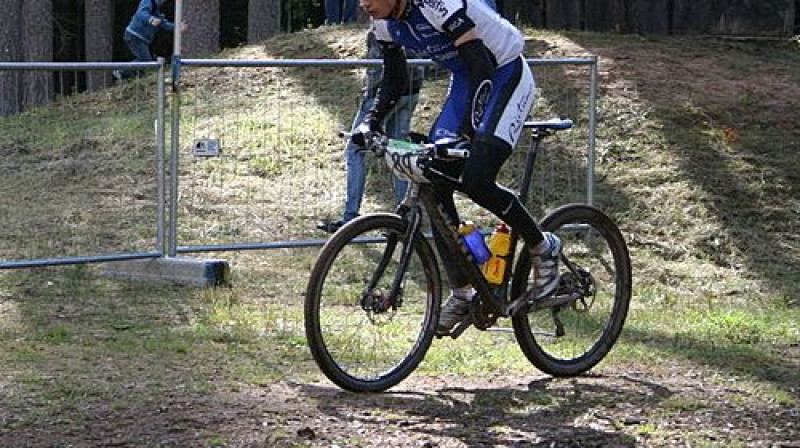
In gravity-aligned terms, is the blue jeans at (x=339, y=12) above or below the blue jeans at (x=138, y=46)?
above

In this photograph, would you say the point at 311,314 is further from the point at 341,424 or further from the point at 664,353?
the point at 664,353

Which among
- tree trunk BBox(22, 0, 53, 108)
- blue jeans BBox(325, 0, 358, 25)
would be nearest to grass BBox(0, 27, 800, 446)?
blue jeans BBox(325, 0, 358, 25)

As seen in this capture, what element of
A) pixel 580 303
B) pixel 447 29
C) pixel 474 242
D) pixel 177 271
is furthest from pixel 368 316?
pixel 177 271

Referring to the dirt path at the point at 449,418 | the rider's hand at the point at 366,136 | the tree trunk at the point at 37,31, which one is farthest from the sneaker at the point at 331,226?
the tree trunk at the point at 37,31

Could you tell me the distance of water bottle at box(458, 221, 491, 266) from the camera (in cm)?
→ 686

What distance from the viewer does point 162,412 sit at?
628cm

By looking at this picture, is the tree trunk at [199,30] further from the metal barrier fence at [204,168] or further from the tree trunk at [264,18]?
the metal barrier fence at [204,168]

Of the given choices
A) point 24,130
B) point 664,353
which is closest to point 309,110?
point 24,130

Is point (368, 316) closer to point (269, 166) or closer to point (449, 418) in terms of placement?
point (449, 418)

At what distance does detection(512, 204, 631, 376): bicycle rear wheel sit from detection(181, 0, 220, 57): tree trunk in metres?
14.1

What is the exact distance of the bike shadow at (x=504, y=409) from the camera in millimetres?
6043

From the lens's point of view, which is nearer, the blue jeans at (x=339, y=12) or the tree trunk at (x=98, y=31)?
the blue jeans at (x=339, y=12)

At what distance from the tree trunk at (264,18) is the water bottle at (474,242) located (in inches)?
620

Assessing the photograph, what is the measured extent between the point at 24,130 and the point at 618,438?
875 centimetres
